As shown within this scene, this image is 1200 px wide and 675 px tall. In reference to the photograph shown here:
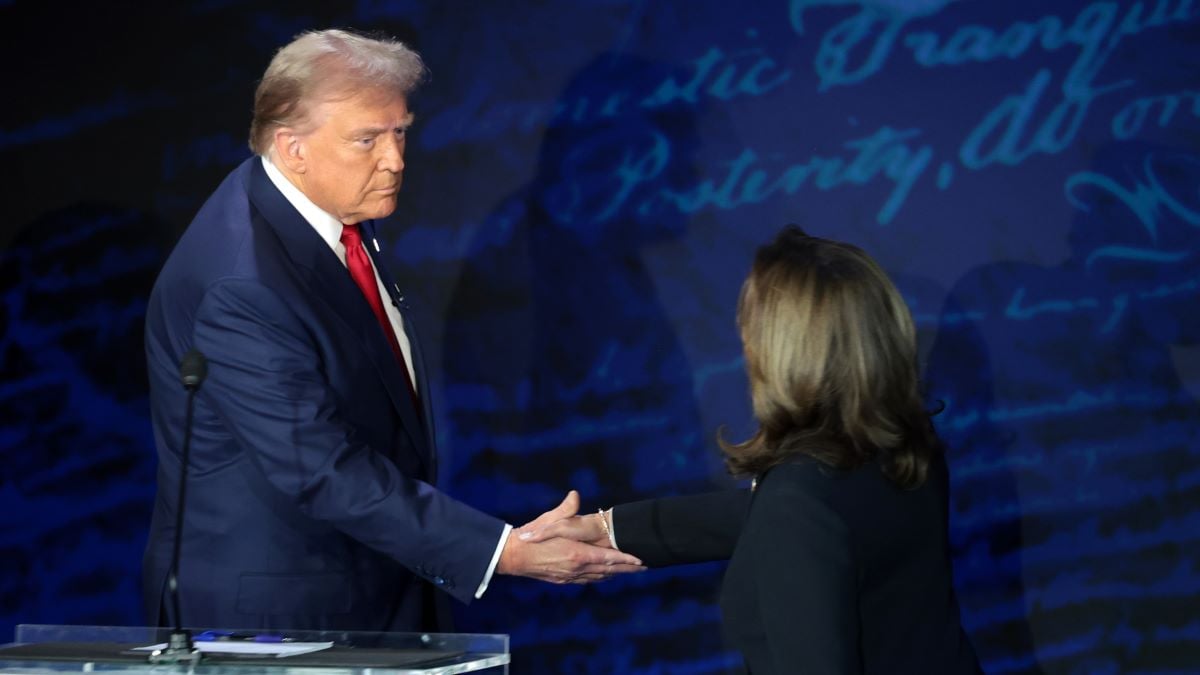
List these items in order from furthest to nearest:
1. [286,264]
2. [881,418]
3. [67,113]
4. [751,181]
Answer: [67,113], [751,181], [286,264], [881,418]

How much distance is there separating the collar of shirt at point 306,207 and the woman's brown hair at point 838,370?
110 centimetres

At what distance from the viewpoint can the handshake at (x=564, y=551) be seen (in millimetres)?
2820

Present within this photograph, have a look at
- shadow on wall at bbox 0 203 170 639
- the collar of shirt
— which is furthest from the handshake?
shadow on wall at bbox 0 203 170 639

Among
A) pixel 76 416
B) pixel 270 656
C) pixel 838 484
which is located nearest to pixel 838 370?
pixel 838 484

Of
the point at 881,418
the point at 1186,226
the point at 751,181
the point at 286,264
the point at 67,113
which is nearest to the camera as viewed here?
the point at 881,418

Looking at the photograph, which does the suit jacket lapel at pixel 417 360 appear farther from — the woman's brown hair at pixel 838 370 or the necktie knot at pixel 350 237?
the woman's brown hair at pixel 838 370

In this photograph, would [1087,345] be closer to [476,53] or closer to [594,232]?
[594,232]

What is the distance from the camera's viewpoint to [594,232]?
3.85m

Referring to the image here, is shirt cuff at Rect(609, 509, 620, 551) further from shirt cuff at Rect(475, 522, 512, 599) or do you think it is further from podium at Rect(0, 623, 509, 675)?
podium at Rect(0, 623, 509, 675)

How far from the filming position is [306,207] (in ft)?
9.56

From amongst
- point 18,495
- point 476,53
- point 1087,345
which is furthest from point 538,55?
point 18,495

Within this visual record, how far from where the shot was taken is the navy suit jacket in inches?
105

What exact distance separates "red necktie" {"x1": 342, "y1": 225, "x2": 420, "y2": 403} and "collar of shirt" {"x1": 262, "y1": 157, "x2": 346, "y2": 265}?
0.05 m

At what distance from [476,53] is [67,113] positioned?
1.16m
